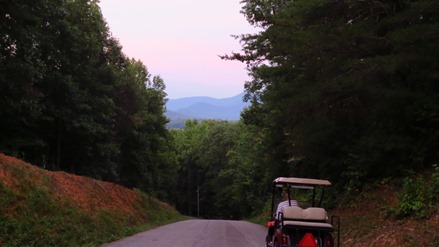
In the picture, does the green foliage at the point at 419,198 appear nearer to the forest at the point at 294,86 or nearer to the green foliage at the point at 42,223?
the forest at the point at 294,86

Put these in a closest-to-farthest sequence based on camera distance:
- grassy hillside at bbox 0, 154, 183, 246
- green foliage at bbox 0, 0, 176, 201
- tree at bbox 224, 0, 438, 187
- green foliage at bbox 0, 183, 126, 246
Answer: green foliage at bbox 0, 183, 126, 246
grassy hillside at bbox 0, 154, 183, 246
tree at bbox 224, 0, 438, 187
green foliage at bbox 0, 0, 176, 201

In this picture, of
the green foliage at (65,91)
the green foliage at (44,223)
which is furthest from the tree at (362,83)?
the green foliage at (65,91)

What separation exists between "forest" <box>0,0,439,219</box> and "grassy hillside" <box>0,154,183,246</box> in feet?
17.5

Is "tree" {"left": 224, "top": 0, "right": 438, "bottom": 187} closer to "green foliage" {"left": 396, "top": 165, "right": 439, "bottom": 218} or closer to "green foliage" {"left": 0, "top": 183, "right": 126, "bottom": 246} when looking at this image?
"green foliage" {"left": 396, "top": 165, "right": 439, "bottom": 218}

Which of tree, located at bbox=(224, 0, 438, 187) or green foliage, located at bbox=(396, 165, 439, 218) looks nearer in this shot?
green foliage, located at bbox=(396, 165, 439, 218)

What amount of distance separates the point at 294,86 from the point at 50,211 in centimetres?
1189

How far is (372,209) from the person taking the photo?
50.4ft

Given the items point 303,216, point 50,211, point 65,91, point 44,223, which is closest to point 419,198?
point 303,216

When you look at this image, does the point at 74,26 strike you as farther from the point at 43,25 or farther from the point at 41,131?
the point at 41,131

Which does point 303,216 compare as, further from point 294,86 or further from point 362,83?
point 294,86

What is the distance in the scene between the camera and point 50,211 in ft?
52.9

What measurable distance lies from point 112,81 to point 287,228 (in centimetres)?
3259

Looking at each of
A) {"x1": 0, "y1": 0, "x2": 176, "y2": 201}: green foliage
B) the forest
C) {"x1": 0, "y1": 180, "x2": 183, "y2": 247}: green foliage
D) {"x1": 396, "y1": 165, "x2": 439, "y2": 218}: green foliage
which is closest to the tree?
the forest

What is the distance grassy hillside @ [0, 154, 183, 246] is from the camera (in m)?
13.2
